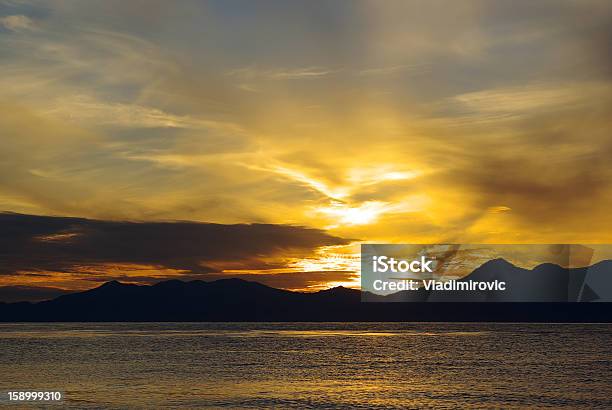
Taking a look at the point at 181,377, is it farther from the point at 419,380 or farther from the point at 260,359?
the point at 260,359

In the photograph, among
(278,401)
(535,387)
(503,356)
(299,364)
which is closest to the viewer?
(278,401)

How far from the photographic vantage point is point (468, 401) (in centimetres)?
7281

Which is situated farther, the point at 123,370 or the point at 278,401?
the point at 123,370

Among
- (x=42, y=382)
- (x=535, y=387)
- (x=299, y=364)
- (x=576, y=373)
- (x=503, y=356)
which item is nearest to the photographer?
(x=535, y=387)

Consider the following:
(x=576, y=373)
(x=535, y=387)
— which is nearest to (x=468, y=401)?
(x=535, y=387)

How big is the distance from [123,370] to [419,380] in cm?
4348

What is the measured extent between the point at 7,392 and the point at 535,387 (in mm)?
58010

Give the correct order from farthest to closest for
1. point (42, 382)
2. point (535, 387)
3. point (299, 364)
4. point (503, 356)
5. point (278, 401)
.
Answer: point (503, 356) → point (299, 364) → point (42, 382) → point (535, 387) → point (278, 401)

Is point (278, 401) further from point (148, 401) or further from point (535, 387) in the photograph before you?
point (535, 387)

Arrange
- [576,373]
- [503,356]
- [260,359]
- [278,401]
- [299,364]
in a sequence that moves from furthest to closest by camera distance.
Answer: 1. [503,356]
2. [260,359]
3. [299,364]
4. [576,373]
5. [278,401]

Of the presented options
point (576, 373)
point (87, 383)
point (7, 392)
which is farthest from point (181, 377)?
point (576, 373)

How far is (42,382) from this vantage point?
9169 centimetres

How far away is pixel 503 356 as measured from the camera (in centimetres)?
14488

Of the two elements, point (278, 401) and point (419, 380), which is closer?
point (278, 401)
